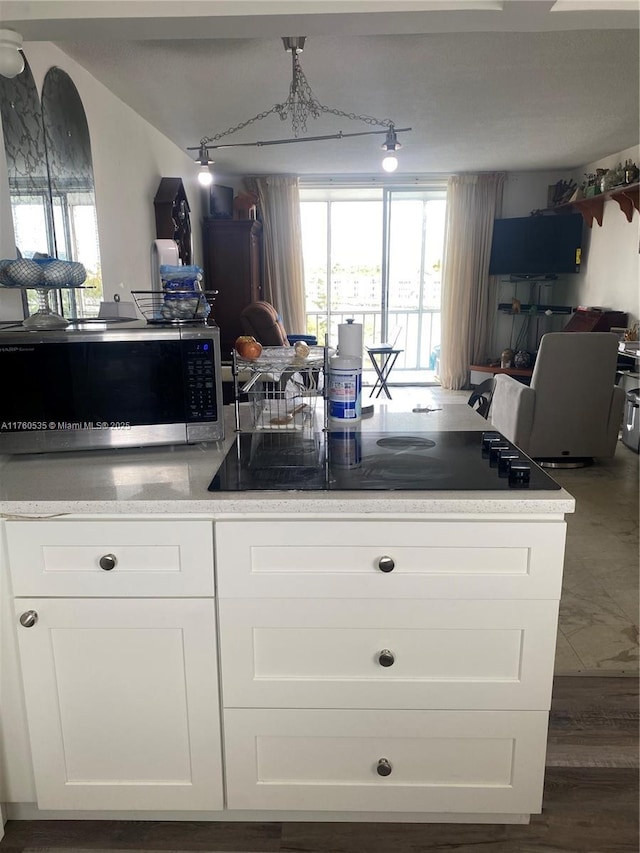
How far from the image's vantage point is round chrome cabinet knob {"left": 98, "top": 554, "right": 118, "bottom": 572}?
4.17 feet

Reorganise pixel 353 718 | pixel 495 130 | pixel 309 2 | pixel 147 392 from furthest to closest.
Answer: pixel 495 130 < pixel 309 2 < pixel 147 392 < pixel 353 718

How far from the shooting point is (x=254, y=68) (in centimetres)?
329

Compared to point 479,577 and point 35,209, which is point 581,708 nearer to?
point 479,577

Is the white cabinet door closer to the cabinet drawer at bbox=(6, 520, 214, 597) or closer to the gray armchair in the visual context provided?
the cabinet drawer at bbox=(6, 520, 214, 597)

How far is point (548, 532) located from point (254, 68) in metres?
3.07

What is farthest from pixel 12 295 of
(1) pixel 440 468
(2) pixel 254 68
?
(2) pixel 254 68

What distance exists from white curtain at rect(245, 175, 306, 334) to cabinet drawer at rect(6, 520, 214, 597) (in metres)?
5.87

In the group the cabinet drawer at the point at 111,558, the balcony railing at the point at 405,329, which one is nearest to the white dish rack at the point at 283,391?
the cabinet drawer at the point at 111,558

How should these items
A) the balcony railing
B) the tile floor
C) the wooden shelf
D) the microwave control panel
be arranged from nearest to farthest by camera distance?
A: the microwave control panel < the tile floor < the wooden shelf < the balcony railing

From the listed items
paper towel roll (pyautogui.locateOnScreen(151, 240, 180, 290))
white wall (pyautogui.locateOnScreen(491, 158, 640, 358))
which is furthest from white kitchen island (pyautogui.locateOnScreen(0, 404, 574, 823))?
white wall (pyautogui.locateOnScreen(491, 158, 640, 358))

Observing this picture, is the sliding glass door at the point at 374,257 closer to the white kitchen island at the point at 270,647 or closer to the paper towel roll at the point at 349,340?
the paper towel roll at the point at 349,340

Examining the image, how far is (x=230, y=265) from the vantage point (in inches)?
244

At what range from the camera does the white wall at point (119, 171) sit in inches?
124

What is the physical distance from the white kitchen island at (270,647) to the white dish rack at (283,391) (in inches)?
14.9
